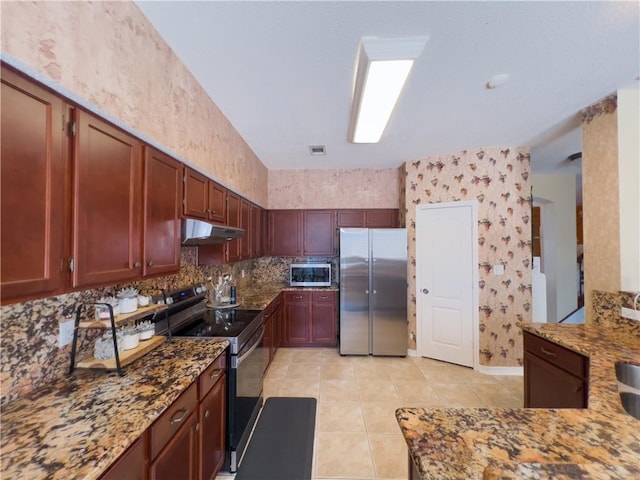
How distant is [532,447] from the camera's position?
80 cm

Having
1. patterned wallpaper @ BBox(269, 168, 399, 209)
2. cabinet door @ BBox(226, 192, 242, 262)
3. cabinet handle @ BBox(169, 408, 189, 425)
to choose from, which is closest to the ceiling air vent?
patterned wallpaper @ BBox(269, 168, 399, 209)

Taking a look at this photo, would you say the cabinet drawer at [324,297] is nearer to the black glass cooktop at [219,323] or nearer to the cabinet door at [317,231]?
the cabinet door at [317,231]

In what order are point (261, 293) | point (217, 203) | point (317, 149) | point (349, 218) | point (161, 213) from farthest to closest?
point (349, 218) → point (261, 293) → point (317, 149) → point (217, 203) → point (161, 213)

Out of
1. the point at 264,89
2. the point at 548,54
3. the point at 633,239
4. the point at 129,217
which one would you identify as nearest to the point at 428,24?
the point at 548,54

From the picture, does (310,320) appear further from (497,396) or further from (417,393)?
(497,396)

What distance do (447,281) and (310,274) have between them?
200 cm

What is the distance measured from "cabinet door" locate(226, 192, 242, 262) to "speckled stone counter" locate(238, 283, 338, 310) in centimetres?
52

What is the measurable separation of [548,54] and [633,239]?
62.7 inches

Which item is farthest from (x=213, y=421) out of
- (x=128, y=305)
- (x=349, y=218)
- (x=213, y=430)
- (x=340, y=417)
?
(x=349, y=218)

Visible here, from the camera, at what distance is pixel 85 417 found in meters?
0.92

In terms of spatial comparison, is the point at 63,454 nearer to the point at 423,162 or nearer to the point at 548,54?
the point at 548,54

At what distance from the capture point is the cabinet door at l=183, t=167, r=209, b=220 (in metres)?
1.77

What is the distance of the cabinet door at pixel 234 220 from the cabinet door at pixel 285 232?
49.2 inches

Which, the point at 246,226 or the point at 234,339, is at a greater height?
the point at 246,226
